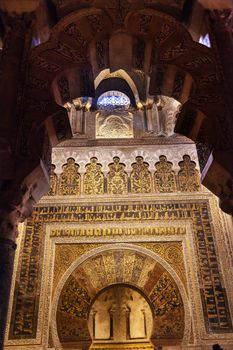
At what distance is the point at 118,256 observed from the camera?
6363 millimetres

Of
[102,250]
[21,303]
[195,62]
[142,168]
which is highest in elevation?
[142,168]

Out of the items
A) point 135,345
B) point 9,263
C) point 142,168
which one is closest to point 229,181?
point 9,263

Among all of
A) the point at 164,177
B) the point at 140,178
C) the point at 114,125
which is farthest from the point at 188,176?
the point at 114,125

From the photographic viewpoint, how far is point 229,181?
3068 millimetres

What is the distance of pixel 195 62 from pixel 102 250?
394cm

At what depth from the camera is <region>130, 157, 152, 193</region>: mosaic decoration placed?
704 centimetres

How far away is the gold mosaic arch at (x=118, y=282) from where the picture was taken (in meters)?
5.70

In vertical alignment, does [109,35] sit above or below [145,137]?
below

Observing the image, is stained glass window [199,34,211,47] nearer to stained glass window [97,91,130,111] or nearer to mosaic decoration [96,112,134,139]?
mosaic decoration [96,112,134,139]

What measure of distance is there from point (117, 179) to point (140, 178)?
1.56ft

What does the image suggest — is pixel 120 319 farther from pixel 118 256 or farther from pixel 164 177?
pixel 164 177

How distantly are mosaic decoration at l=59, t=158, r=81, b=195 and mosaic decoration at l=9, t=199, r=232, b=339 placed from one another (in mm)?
337

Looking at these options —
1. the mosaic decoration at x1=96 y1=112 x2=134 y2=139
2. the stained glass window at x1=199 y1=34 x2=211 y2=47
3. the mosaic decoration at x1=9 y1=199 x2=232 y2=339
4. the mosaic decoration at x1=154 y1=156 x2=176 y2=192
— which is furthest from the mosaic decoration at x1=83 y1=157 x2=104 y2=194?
the stained glass window at x1=199 y1=34 x2=211 y2=47

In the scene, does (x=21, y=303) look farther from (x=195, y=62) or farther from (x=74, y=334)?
(x=195, y=62)
